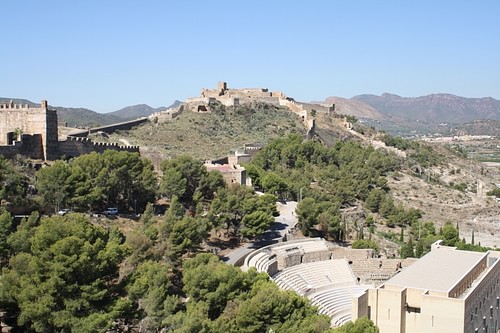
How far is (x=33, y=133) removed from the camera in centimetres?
3456

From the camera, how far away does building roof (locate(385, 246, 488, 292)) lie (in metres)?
22.7

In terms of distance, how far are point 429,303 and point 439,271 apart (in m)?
4.31

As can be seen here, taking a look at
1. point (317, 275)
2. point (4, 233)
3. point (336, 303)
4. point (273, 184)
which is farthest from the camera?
point (273, 184)

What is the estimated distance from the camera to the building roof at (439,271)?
74.3ft

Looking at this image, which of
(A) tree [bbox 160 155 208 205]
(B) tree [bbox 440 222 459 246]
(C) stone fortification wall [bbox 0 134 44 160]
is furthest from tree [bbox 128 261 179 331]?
(B) tree [bbox 440 222 459 246]

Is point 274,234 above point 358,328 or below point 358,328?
below

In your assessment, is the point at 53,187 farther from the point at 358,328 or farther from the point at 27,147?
the point at 358,328

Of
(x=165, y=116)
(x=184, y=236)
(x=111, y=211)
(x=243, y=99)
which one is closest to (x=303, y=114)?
(x=243, y=99)

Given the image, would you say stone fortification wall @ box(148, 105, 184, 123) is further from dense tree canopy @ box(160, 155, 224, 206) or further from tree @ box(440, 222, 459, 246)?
tree @ box(440, 222, 459, 246)

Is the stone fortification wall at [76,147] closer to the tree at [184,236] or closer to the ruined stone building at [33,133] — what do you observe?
the ruined stone building at [33,133]

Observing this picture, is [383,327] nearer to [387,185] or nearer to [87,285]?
[87,285]

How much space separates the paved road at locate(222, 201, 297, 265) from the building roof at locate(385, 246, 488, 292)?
845 centimetres

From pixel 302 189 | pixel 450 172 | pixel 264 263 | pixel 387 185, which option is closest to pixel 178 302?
pixel 264 263

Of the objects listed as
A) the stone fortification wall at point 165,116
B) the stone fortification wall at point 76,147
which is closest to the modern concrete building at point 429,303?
the stone fortification wall at point 76,147
